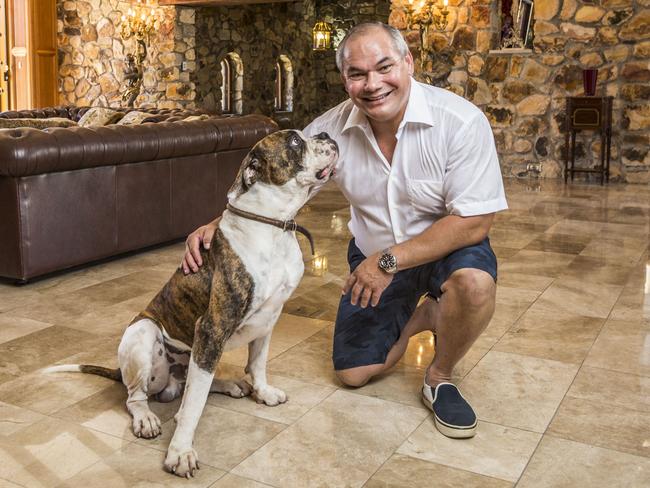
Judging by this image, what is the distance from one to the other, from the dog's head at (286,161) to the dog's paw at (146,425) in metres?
0.69

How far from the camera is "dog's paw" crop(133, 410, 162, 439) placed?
2.14 meters

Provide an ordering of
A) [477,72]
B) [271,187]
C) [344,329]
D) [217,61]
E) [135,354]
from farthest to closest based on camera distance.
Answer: [217,61] < [477,72] < [344,329] < [135,354] < [271,187]

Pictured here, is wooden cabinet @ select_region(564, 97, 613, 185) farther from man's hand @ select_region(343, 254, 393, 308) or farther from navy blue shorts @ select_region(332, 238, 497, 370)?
man's hand @ select_region(343, 254, 393, 308)

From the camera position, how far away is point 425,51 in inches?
340

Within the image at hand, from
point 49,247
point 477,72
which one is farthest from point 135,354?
point 477,72

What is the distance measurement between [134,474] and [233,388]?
1.81 ft

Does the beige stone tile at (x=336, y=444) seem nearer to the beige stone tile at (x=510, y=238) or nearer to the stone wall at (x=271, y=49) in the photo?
the beige stone tile at (x=510, y=238)

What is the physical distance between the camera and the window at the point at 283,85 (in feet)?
42.7

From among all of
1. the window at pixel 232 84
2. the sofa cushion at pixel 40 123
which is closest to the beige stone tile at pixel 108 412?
the sofa cushion at pixel 40 123

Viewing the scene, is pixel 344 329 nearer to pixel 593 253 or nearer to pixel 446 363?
pixel 446 363

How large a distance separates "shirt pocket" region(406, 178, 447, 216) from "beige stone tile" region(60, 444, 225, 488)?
1030mm

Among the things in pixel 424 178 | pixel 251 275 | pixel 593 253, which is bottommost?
pixel 593 253

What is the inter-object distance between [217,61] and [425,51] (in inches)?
134

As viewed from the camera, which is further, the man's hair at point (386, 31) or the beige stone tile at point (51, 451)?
the man's hair at point (386, 31)
